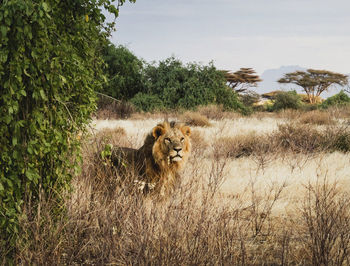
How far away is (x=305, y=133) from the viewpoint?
10.4 meters

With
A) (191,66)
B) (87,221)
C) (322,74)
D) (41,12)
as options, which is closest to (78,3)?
(41,12)

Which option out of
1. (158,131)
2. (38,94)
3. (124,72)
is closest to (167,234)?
(38,94)

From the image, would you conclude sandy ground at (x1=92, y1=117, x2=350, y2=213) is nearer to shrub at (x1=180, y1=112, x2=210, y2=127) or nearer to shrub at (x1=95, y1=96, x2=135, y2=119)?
shrub at (x1=180, y1=112, x2=210, y2=127)

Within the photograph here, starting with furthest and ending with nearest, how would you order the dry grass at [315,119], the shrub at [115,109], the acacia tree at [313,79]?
the acacia tree at [313,79] < the shrub at [115,109] < the dry grass at [315,119]

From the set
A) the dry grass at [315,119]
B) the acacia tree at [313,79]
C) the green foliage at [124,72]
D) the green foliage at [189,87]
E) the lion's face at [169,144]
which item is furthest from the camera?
the acacia tree at [313,79]

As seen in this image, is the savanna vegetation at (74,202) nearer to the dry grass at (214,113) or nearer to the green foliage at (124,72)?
the dry grass at (214,113)

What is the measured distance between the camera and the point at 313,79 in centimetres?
4488

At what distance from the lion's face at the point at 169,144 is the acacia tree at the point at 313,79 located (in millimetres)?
42896

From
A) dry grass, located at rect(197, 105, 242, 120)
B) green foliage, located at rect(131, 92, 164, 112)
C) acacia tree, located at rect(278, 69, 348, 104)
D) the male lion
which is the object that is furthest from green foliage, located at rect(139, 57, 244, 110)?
acacia tree, located at rect(278, 69, 348, 104)

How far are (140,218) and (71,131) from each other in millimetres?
1205

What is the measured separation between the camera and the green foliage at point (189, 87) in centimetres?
2044

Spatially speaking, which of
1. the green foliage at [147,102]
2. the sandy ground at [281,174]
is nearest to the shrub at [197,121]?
the sandy ground at [281,174]

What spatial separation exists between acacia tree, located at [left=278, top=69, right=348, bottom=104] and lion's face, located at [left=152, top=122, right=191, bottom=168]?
42.9 meters

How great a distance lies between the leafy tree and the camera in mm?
3035
